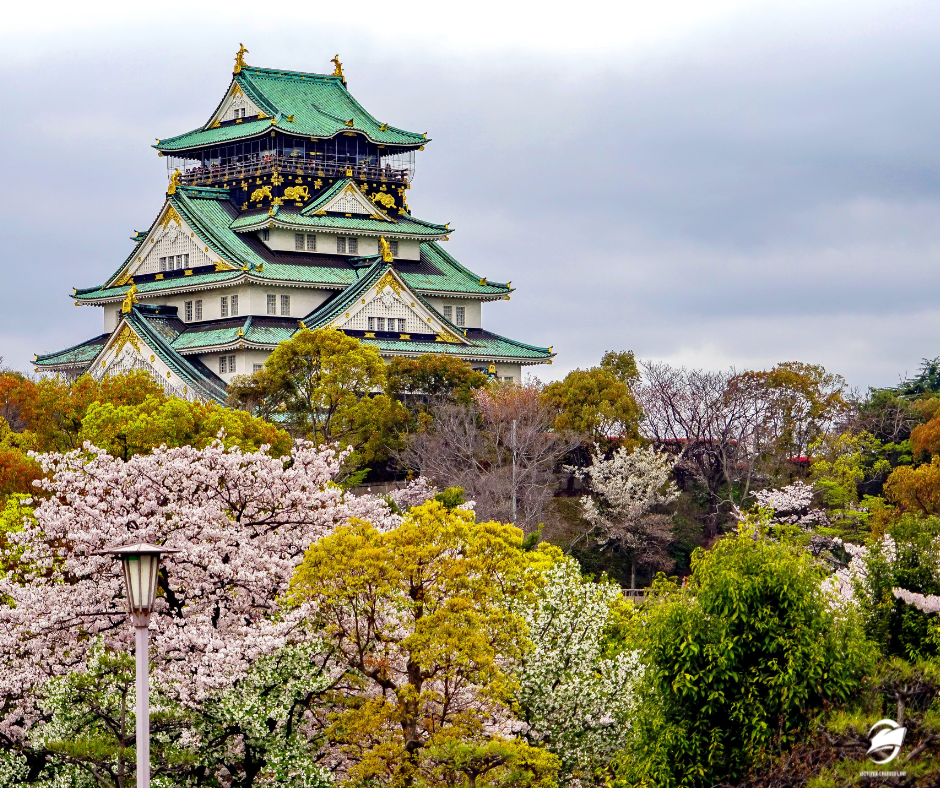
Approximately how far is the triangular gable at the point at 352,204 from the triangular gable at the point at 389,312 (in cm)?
625

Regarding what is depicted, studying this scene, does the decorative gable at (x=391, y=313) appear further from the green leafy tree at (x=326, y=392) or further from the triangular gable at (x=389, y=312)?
the green leafy tree at (x=326, y=392)

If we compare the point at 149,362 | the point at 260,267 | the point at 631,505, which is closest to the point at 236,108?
the point at 260,267

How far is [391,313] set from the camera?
3435 inches

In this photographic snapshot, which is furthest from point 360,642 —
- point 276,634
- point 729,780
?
point 729,780

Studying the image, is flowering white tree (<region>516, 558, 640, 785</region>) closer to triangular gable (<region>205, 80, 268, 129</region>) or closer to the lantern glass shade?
the lantern glass shade

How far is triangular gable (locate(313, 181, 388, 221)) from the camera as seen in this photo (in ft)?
302

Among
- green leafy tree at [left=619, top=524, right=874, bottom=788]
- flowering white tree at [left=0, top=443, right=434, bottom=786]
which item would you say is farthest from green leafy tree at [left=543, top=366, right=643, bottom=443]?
green leafy tree at [left=619, top=524, right=874, bottom=788]

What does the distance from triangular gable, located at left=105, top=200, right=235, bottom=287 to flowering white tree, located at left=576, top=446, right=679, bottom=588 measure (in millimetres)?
23870

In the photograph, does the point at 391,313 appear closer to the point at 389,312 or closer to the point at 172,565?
the point at 389,312

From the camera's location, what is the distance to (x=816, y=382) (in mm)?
82000

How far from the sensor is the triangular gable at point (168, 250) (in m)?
89.3

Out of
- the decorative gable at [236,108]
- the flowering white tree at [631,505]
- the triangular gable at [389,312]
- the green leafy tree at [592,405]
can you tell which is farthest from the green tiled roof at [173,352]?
the flowering white tree at [631,505]

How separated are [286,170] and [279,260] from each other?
5719 millimetres

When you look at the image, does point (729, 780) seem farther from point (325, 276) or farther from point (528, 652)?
point (325, 276)
